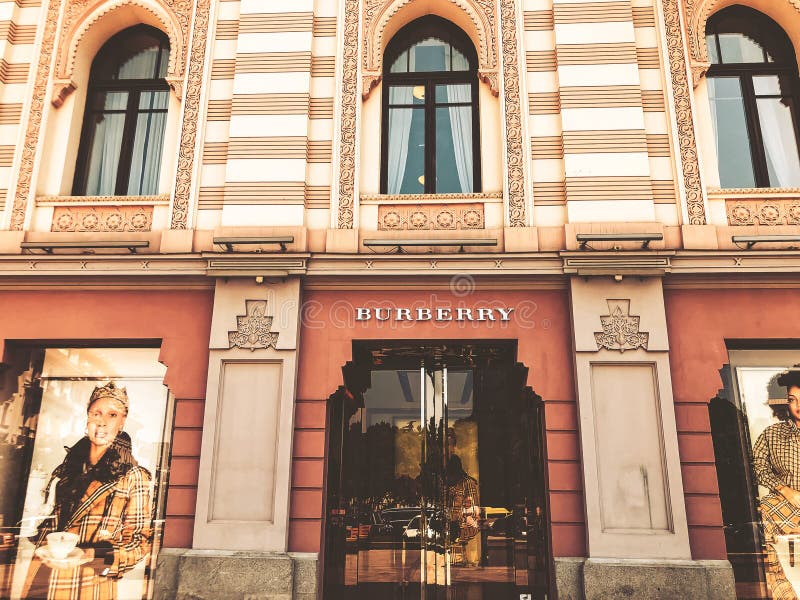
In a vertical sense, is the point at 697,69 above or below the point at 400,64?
below

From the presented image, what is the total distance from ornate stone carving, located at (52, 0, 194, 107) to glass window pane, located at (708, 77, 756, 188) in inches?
344

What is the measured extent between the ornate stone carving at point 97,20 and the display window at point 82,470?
15.0 ft

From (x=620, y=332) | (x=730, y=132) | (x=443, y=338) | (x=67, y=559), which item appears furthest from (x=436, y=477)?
(x=730, y=132)

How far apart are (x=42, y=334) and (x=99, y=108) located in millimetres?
4147

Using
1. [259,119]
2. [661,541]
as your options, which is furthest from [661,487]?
[259,119]

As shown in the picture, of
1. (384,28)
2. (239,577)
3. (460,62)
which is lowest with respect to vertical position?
(239,577)

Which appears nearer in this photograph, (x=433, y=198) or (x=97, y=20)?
(x=433, y=198)

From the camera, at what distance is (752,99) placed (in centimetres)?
1007

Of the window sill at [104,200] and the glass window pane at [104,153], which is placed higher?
the glass window pane at [104,153]

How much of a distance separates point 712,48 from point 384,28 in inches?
216

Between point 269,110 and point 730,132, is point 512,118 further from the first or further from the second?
point 269,110

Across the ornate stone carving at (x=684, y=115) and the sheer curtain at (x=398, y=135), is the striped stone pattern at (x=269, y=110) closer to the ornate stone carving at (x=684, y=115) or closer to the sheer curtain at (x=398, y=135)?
the sheer curtain at (x=398, y=135)

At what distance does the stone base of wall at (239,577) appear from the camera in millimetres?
7918

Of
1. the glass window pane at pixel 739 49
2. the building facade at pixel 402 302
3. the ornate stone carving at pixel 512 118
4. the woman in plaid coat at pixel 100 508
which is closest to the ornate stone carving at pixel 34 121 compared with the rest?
the building facade at pixel 402 302
